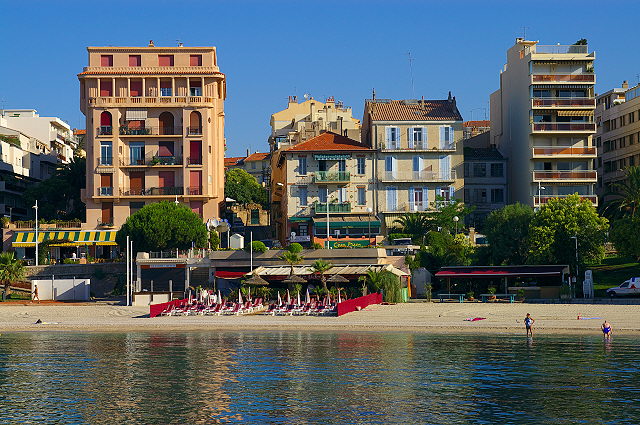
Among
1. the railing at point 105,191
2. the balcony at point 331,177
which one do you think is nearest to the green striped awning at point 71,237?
the railing at point 105,191

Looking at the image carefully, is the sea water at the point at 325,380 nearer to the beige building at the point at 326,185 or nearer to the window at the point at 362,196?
the beige building at the point at 326,185

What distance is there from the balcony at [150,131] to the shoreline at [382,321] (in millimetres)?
29402

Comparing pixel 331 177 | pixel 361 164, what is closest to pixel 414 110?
pixel 361 164

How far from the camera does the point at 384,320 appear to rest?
6581 cm

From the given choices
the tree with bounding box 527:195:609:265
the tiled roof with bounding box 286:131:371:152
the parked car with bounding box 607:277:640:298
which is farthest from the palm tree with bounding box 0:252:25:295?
the parked car with bounding box 607:277:640:298

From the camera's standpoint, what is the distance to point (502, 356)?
49562 millimetres

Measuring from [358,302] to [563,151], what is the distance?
1549 inches

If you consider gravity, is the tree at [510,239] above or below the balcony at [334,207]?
below

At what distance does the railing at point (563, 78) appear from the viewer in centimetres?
10088

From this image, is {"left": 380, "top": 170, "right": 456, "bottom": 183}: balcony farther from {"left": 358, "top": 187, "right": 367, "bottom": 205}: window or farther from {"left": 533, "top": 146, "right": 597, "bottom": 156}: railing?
{"left": 533, "top": 146, "right": 597, "bottom": 156}: railing

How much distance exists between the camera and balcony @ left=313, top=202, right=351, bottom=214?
321ft

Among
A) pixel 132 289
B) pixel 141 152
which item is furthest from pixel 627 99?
pixel 132 289

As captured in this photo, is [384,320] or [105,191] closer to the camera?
[384,320]

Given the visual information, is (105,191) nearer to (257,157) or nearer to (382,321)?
(382,321)
